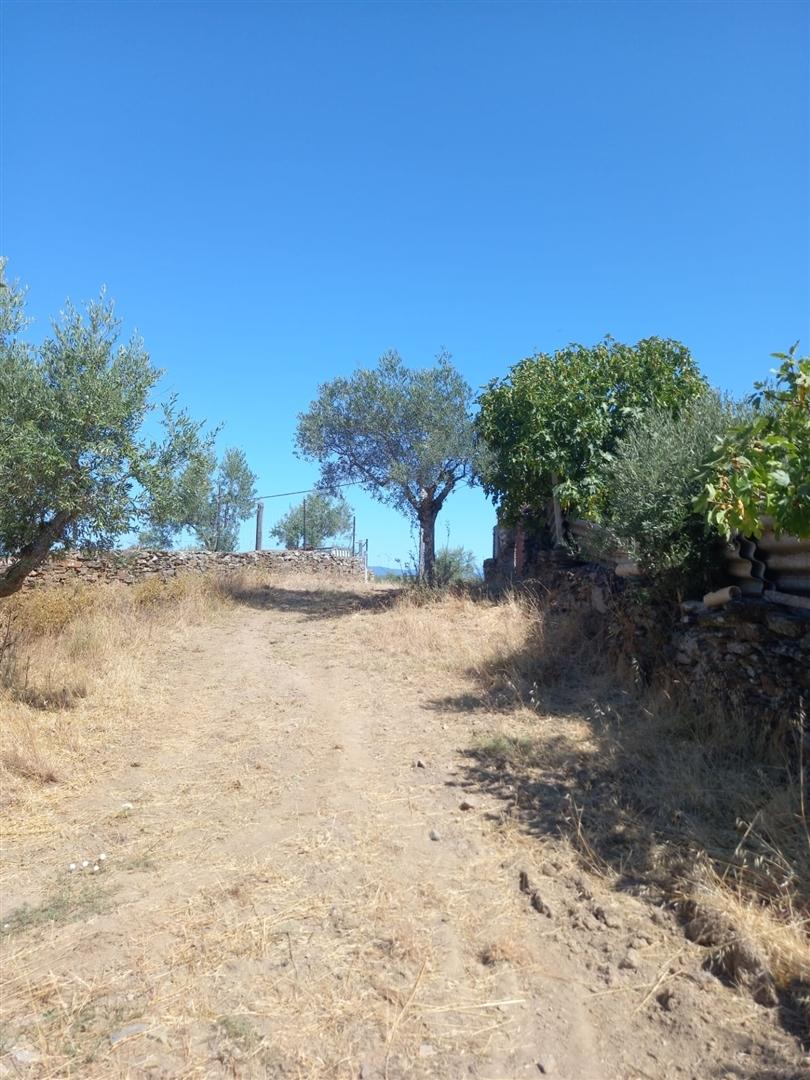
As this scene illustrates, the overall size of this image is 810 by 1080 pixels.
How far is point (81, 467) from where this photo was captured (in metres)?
8.56

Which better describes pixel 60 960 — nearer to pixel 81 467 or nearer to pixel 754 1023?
pixel 754 1023

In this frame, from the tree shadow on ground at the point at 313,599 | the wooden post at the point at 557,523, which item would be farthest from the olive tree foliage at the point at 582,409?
the tree shadow on ground at the point at 313,599

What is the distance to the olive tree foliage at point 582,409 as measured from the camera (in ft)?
40.8

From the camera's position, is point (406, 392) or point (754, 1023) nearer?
A: point (754, 1023)

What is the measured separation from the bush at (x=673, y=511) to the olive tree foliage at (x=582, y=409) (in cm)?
372

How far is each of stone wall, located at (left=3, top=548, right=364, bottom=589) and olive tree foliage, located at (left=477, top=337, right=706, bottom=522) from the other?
6.71 m

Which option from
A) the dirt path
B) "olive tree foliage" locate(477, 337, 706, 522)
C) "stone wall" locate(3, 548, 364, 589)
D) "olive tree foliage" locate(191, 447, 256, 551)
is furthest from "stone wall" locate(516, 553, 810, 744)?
"olive tree foliage" locate(191, 447, 256, 551)

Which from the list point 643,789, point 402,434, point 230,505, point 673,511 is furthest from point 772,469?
point 230,505

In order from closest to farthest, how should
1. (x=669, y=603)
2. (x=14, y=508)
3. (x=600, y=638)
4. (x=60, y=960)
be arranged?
(x=60, y=960)
(x=669, y=603)
(x=14, y=508)
(x=600, y=638)

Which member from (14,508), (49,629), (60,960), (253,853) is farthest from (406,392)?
(60,960)

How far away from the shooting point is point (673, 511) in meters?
7.41

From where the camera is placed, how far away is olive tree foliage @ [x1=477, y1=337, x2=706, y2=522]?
1244 cm

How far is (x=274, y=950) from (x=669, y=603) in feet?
18.1

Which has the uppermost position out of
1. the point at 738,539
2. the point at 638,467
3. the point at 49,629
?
the point at 638,467
